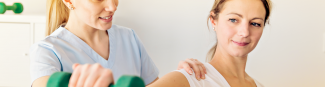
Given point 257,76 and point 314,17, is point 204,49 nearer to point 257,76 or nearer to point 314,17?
point 257,76

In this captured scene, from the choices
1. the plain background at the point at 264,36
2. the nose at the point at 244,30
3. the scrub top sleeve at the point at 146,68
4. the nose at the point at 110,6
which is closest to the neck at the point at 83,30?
the nose at the point at 110,6

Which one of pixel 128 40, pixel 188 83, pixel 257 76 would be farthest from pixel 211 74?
pixel 257 76

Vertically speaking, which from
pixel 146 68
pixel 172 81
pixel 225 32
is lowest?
Answer: pixel 146 68

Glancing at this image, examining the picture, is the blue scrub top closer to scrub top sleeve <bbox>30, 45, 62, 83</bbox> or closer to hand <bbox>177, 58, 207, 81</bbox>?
scrub top sleeve <bbox>30, 45, 62, 83</bbox>

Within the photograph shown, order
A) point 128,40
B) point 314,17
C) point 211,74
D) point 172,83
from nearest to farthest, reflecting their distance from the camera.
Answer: point 172,83
point 211,74
point 128,40
point 314,17

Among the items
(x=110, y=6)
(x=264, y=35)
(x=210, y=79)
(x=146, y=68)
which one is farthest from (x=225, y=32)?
(x=264, y=35)

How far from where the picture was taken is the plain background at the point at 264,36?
1.88m

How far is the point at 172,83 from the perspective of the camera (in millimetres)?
750

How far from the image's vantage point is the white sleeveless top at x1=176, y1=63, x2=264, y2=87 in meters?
0.83

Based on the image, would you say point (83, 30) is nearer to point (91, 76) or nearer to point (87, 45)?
point (87, 45)

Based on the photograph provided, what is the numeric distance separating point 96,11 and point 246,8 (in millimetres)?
515

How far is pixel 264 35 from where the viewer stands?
74.8 inches

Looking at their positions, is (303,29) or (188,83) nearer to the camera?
(188,83)

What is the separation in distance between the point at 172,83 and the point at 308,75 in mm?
1524
